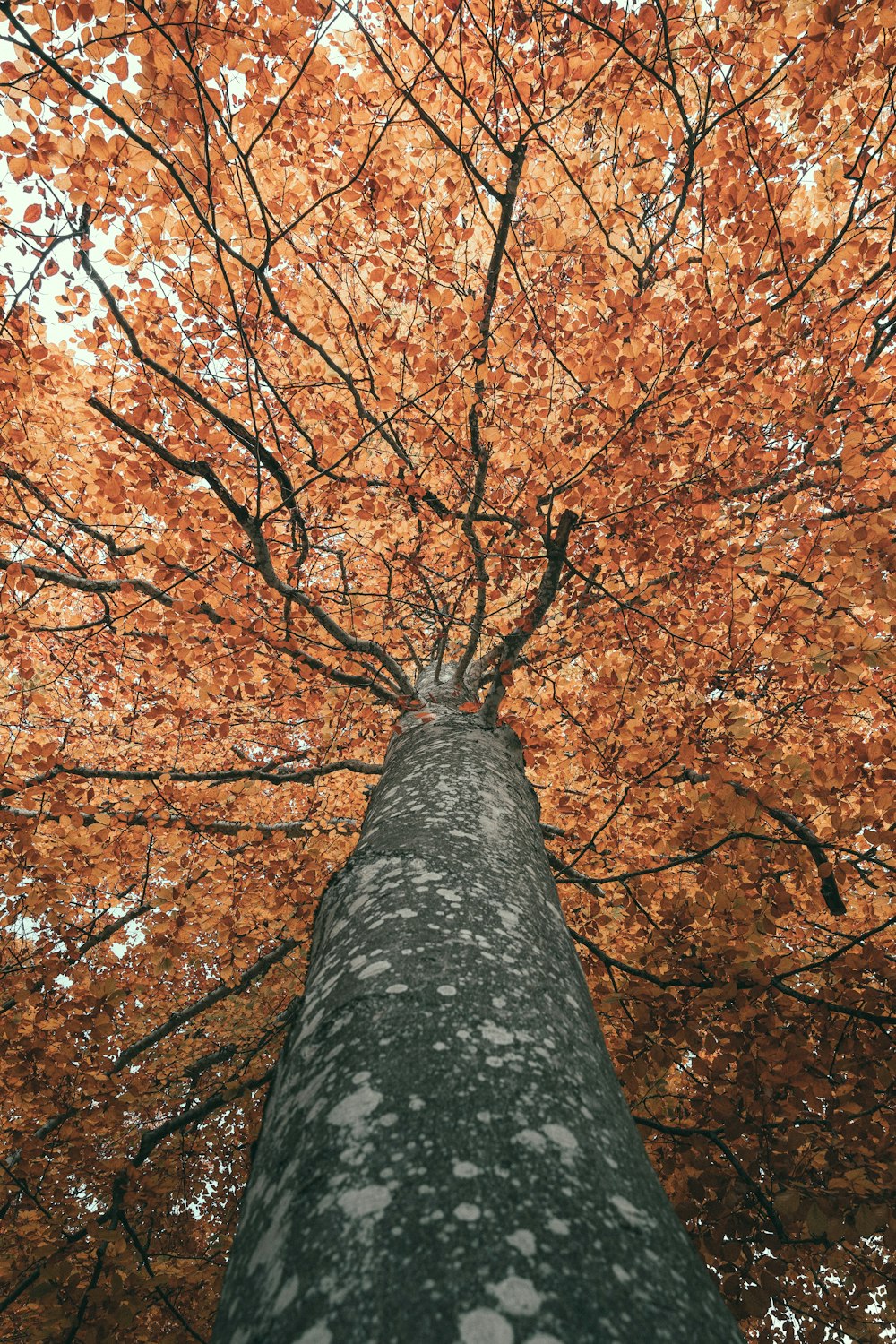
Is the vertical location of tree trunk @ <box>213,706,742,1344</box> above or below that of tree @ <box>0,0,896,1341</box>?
below

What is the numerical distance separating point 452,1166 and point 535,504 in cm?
438

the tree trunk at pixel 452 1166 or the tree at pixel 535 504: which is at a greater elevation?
the tree at pixel 535 504

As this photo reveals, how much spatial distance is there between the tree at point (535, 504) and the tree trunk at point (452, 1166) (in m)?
0.47

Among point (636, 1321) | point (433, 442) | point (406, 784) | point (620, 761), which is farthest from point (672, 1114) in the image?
point (433, 442)

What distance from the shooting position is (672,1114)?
13.7 feet

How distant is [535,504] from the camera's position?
4746mm

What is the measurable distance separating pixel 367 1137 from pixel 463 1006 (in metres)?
0.33

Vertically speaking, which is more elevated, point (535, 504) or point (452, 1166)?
point (535, 504)

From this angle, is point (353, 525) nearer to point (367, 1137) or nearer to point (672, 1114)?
point (672, 1114)

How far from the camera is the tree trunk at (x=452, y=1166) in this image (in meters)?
0.77

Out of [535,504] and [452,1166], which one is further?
[535,504]

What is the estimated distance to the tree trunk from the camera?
0.77m

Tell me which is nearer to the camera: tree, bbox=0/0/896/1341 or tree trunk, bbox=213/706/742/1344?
tree trunk, bbox=213/706/742/1344

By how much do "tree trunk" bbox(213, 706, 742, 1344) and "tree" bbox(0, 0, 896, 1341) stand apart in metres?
0.47
